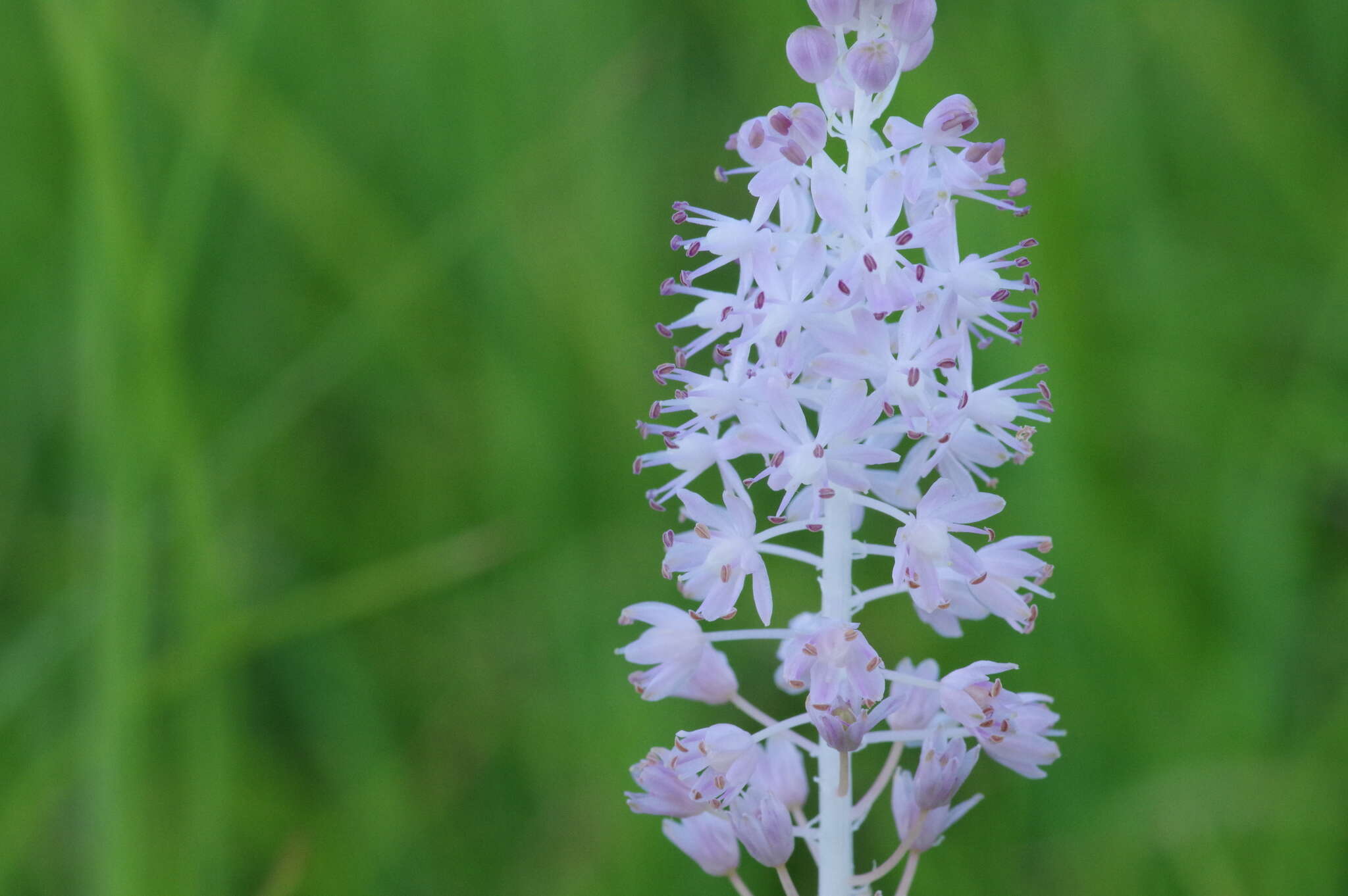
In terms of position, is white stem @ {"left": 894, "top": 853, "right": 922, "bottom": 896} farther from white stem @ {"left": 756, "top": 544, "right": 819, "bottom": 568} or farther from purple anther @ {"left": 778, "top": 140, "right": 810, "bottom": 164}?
purple anther @ {"left": 778, "top": 140, "right": 810, "bottom": 164}

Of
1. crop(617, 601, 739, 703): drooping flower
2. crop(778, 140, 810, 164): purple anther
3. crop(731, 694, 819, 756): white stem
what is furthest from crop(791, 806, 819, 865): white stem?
crop(778, 140, 810, 164): purple anther

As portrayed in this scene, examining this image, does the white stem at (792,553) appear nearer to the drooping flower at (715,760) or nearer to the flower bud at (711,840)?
the drooping flower at (715,760)

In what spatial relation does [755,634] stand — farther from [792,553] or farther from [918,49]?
[918,49]

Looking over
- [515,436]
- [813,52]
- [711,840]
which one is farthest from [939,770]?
[515,436]

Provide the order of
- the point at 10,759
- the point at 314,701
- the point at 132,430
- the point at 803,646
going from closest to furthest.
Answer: the point at 803,646, the point at 132,430, the point at 10,759, the point at 314,701

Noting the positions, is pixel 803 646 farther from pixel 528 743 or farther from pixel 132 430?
pixel 528 743

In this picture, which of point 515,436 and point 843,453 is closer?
point 843,453

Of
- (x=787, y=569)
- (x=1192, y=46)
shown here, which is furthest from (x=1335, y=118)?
(x=787, y=569)
